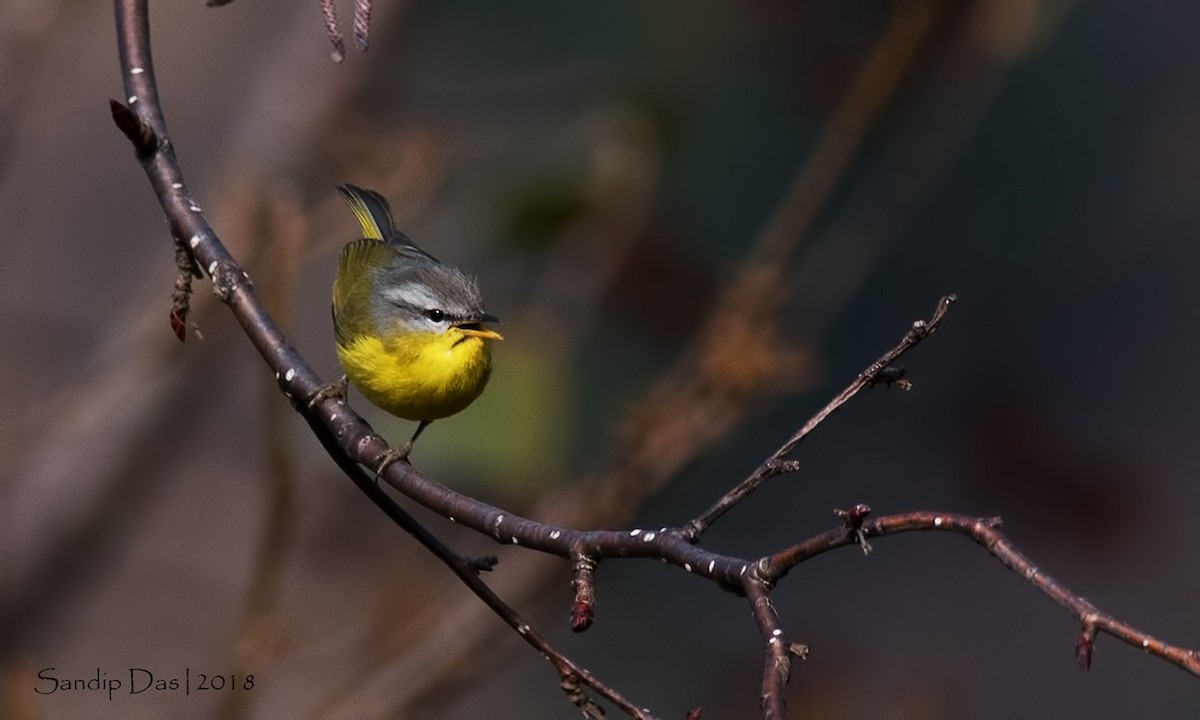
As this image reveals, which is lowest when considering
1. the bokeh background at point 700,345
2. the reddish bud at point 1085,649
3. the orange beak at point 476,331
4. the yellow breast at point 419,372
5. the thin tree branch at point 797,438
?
the reddish bud at point 1085,649

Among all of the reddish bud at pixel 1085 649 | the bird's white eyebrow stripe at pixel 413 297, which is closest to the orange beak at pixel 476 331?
the bird's white eyebrow stripe at pixel 413 297

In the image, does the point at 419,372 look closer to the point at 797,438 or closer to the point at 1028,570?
the point at 797,438

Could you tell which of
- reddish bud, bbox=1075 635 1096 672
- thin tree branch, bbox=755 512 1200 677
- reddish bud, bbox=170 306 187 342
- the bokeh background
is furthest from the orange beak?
reddish bud, bbox=1075 635 1096 672

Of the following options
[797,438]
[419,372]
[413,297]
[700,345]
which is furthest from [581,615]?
Answer: [700,345]

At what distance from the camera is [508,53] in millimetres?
7691

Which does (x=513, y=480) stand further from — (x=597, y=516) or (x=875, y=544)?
(x=875, y=544)

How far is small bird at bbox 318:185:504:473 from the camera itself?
3506mm

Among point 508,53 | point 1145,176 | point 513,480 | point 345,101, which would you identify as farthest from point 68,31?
point 1145,176

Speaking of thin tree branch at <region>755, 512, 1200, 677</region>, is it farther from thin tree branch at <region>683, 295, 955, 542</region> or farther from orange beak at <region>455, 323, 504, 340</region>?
orange beak at <region>455, 323, 504, 340</region>

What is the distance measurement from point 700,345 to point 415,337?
1.05 meters

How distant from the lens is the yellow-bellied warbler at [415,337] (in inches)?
138

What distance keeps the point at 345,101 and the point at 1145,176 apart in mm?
4006

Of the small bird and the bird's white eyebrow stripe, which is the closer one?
the small bird

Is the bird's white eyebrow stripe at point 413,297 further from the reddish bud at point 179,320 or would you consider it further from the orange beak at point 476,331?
the reddish bud at point 179,320
